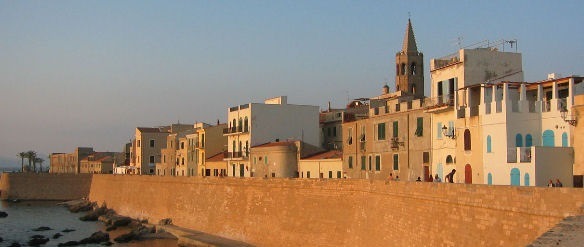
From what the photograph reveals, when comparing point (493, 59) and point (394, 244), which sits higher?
point (493, 59)

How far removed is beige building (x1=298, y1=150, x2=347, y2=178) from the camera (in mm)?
47875

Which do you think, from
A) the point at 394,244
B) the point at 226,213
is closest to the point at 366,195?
the point at 394,244

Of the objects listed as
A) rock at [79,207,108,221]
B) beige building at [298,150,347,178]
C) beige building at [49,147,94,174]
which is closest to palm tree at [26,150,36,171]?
beige building at [49,147,94,174]

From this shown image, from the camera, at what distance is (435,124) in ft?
120

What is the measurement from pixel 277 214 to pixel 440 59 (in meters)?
13.0

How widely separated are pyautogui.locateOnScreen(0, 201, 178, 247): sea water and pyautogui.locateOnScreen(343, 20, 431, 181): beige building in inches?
536

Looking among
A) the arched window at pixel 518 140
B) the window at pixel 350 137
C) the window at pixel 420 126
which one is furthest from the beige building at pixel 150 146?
the arched window at pixel 518 140

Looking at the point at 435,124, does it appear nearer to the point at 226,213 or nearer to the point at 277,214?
the point at 277,214

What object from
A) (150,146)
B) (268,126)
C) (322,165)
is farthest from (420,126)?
(150,146)

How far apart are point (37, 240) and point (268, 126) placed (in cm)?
2094

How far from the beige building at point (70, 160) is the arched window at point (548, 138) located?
11192cm

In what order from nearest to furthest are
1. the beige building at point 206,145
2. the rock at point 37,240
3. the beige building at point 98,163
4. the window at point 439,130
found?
1. the window at point 439,130
2. the rock at point 37,240
3. the beige building at point 206,145
4. the beige building at point 98,163

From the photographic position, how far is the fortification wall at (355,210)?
19766 mm

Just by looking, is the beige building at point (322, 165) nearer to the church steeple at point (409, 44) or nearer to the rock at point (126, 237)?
the rock at point (126, 237)
